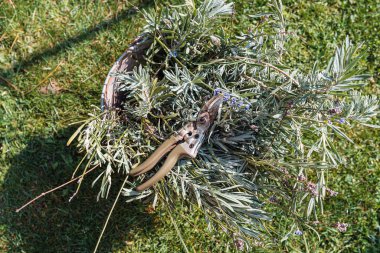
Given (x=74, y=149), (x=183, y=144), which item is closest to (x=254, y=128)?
(x=183, y=144)

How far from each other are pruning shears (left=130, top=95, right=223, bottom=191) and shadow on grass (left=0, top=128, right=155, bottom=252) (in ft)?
2.34

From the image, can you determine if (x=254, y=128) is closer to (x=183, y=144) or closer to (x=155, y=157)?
(x=183, y=144)

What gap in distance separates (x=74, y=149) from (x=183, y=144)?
854 mm

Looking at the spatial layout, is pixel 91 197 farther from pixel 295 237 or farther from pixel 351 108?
pixel 351 108

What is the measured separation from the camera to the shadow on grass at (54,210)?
2.28 metres

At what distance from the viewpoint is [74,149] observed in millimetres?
2311

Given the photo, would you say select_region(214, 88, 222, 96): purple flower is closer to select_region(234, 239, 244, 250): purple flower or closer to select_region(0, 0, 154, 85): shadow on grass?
select_region(234, 239, 244, 250): purple flower

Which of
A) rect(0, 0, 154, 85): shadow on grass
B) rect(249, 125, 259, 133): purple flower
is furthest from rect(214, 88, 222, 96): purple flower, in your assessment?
rect(0, 0, 154, 85): shadow on grass

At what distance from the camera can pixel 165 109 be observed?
180 centimetres

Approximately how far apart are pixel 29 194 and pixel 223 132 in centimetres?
110

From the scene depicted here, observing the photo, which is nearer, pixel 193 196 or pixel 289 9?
pixel 193 196

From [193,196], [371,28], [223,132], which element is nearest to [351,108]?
[223,132]

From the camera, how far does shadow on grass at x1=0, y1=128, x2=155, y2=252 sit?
2.28m

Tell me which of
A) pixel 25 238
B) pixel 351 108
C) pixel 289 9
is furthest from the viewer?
pixel 289 9
